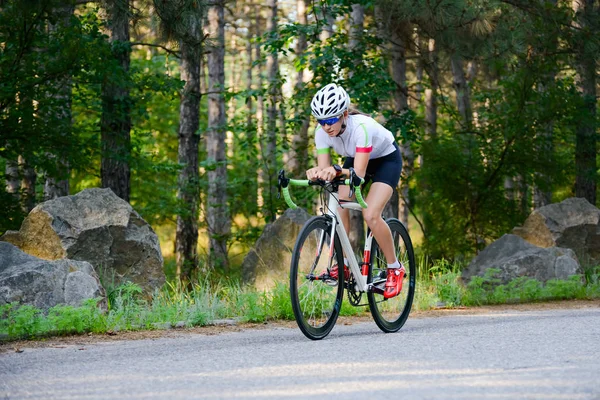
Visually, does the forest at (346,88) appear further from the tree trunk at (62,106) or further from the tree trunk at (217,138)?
the tree trunk at (217,138)

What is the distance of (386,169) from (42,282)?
11.5ft

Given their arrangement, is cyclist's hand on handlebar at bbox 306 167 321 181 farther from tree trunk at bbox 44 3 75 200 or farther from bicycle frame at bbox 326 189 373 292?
tree trunk at bbox 44 3 75 200

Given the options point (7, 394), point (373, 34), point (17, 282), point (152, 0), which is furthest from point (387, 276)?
point (373, 34)

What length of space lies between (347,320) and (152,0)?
206 inches

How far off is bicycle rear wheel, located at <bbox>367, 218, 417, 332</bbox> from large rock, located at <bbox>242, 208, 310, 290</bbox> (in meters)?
3.72

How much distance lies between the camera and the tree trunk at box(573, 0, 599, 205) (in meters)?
15.8

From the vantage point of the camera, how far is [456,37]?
631 inches

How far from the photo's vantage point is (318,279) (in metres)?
7.63

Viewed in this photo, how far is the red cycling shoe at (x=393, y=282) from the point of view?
324 inches

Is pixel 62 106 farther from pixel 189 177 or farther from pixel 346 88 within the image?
pixel 346 88

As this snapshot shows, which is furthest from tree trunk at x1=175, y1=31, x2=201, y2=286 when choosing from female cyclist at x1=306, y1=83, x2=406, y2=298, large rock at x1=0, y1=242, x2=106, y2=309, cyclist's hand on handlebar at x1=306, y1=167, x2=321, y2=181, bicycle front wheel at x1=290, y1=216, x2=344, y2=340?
cyclist's hand on handlebar at x1=306, y1=167, x2=321, y2=181

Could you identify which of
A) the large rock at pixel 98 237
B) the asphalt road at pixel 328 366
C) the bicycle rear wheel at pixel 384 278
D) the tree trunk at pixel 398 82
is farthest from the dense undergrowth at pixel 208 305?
the tree trunk at pixel 398 82

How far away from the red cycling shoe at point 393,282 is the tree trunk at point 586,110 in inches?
349

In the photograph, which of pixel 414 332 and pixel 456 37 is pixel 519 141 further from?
pixel 414 332
